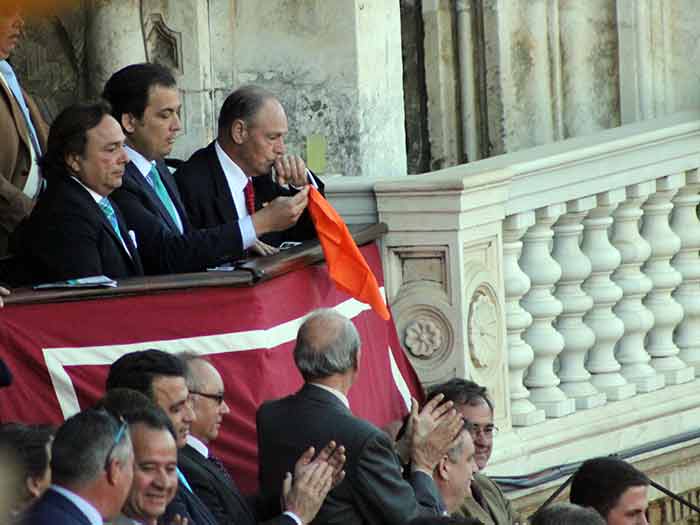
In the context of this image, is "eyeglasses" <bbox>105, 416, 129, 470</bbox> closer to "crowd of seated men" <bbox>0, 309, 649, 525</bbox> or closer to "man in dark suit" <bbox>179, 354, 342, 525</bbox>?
"crowd of seated men" <bbox>0, 309, 649, 525</bbox>

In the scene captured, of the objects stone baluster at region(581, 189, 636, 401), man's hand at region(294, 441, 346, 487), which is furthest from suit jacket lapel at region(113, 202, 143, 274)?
stone baluster at region(581, 189, 636, 401)

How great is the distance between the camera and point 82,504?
5672mm

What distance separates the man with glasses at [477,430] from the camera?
8109 mm

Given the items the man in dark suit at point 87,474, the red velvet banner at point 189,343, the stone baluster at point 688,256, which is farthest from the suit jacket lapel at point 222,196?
the man in dark suit at point 87,474

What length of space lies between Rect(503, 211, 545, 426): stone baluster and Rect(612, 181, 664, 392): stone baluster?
2.18 feet

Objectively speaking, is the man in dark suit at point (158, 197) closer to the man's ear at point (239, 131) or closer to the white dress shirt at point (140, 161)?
the white dress shirt at point (140, 161)

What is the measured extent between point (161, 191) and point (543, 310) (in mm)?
1876

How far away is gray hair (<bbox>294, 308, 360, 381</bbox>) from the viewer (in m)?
7.40

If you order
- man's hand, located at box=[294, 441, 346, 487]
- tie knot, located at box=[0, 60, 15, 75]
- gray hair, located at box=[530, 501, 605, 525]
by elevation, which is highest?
tie knot, located at box=[0, 60, 15, 75]

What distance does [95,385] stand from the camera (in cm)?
777

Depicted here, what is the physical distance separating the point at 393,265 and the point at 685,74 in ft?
A: 9.86

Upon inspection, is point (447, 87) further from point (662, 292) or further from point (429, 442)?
point (429, 442)

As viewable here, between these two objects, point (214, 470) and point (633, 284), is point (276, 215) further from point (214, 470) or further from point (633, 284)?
point (633, 284)

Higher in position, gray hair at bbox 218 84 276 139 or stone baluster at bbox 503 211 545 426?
gray hair at bbox 218 84 276 139
